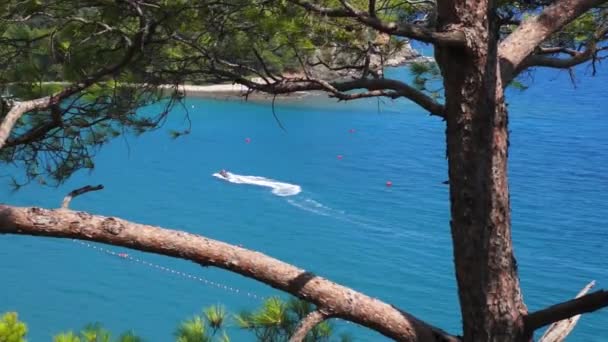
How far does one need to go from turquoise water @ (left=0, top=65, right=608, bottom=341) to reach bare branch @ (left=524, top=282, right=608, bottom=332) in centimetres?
441

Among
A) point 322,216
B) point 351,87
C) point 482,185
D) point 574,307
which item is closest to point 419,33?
point 482,185

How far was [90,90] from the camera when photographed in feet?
8.54

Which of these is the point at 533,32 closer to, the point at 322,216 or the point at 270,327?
the point at 270,327

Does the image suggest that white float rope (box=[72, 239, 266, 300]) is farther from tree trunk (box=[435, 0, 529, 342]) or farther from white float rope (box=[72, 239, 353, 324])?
tree trunk (box=[435, 0, 529, 342])

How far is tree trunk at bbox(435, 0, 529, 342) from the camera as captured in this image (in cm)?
162

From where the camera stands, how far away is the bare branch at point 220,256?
1.57 meters

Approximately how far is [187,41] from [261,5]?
0.29 metres

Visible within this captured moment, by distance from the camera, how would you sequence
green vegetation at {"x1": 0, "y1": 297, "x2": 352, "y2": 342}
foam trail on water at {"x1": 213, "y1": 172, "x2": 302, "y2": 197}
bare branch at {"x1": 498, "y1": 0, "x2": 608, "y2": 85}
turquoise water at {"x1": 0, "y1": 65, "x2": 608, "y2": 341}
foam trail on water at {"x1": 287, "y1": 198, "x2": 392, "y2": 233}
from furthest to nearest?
foam trail on water at {"x1": 213, "y1": 172, "x2": 302, "y2": 197}
foam trail on water at {"x1": 287, "y1": 198, "x2": 392, "y2": 233}
turquoise water at {"x1": 0, "y1": 65, "x2": 608, "y2": 341}
green vegetation at {"x1": 0, "y1": 297, "x2": 352, "y2": 342}
bare branch at {"x1": 498, "y1": 0, "x2": 608, "y2": 85}

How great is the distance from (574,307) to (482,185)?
0.32 m

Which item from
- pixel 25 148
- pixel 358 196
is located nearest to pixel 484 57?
pixel 25 148

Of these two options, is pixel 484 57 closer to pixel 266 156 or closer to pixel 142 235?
pixel 142 235

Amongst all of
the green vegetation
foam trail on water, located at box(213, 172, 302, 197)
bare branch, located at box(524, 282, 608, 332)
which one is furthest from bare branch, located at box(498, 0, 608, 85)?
foam trail on water, located at box(213, 172, 302, 197)

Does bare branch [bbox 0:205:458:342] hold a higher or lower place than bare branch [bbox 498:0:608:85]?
lower

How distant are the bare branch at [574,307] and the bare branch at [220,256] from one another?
200mm
